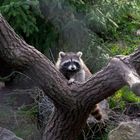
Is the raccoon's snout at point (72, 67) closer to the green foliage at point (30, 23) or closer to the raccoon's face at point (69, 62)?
the raccoon's face at point (69, 62)

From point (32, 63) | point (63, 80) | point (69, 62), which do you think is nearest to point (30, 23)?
point (69, 62)

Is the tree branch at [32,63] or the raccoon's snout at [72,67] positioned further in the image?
the raccoon's snout at [72,67]

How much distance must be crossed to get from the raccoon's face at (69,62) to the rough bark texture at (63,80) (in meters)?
1.10

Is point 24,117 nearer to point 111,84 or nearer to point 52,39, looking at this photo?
point 52,39

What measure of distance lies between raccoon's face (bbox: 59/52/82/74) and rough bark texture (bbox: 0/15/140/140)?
3.61 feet

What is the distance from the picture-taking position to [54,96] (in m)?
5.28

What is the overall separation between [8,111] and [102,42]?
6.60ft

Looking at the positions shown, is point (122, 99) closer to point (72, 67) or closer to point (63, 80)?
point (72, 67)

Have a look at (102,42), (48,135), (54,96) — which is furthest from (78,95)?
(102,42)

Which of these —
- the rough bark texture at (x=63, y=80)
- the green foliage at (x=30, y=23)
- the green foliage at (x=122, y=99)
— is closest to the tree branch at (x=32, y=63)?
the rough bark texture at (x=63, y=80)

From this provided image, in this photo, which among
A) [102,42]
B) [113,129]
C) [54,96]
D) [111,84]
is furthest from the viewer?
[102,42]

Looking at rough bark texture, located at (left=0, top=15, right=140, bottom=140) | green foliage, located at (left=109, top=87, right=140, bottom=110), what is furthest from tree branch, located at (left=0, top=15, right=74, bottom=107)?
green foliage, located at (left=109, top=87, right=140, bottom=110)

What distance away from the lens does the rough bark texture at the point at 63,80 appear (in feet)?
15.8

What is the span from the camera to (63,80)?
5.29 metres
